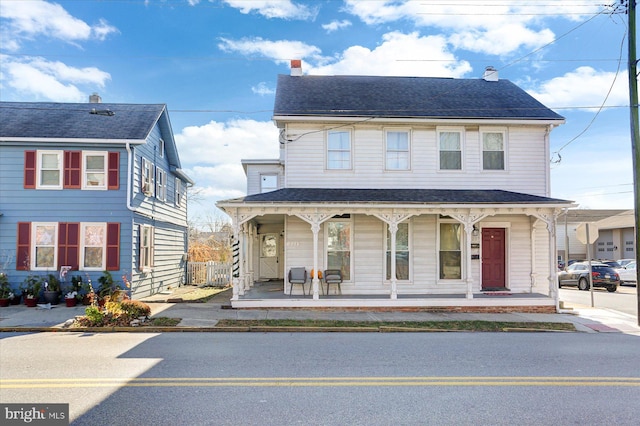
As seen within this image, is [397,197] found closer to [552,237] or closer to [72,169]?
[552,237]

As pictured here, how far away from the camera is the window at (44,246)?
→ 14344 mm

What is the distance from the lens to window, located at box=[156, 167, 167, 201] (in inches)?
709

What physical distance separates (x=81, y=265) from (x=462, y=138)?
13968mm

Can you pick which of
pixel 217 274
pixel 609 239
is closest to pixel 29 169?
pixel 217 274

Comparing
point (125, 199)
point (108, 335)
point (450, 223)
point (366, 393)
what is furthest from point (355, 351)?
point (125, 199)

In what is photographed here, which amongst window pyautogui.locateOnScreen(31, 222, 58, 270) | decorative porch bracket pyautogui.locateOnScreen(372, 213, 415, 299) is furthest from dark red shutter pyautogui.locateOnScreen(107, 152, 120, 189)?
decorative porch bracket pyautogui.locateOnScreen(372, 213, 415, 299)

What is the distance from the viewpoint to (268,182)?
19.2 meters

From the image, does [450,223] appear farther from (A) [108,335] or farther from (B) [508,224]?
(A) [108,335]

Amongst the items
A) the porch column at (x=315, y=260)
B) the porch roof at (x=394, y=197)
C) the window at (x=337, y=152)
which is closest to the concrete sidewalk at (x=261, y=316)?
the porch column at (x=315, y=260)

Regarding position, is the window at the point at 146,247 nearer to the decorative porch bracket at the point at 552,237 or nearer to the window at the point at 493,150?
the window at the point at 493,150

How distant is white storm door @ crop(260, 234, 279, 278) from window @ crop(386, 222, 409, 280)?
804cm

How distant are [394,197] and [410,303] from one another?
3.37 meters

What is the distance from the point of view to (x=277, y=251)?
2130 cm

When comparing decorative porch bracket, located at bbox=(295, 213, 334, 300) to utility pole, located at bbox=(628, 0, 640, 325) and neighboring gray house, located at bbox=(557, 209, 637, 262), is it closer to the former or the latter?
utility pole, located at bbox=(628, 0, 640, 325)
